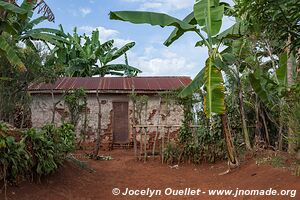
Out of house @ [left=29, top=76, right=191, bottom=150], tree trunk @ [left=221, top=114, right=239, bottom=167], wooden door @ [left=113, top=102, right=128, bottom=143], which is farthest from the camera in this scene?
wooden door @ [left=113, top=102, right=128, bottom=143]

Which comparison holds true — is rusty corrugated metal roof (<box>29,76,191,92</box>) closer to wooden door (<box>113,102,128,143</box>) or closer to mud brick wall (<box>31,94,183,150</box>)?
mud brick wall (<box>31,94,183,150</box>)

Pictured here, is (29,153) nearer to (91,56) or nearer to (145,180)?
(145,180)

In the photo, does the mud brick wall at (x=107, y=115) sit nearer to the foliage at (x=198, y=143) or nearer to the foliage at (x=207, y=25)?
the foliage at (x=198, y=143)

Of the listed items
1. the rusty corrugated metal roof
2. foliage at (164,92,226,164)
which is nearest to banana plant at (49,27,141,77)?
the rusty corrugated metal roof

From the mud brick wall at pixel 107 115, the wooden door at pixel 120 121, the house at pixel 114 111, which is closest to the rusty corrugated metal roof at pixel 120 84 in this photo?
the house at pixel 114 111

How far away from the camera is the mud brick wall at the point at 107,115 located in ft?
48.0

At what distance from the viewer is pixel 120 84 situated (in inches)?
609

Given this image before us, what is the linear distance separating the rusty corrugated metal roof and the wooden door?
2.68ft

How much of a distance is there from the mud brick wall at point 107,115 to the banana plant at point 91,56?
6429 millimetres

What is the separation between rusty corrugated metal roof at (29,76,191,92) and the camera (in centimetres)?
1465

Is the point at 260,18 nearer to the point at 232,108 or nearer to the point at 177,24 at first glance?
the point at 177,24

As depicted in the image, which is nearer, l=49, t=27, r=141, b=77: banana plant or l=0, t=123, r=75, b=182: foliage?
l=0, t=123, r=75, b=182: foliage

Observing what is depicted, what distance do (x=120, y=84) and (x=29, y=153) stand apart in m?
9.65

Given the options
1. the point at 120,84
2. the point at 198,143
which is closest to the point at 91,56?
the point at 120,84
